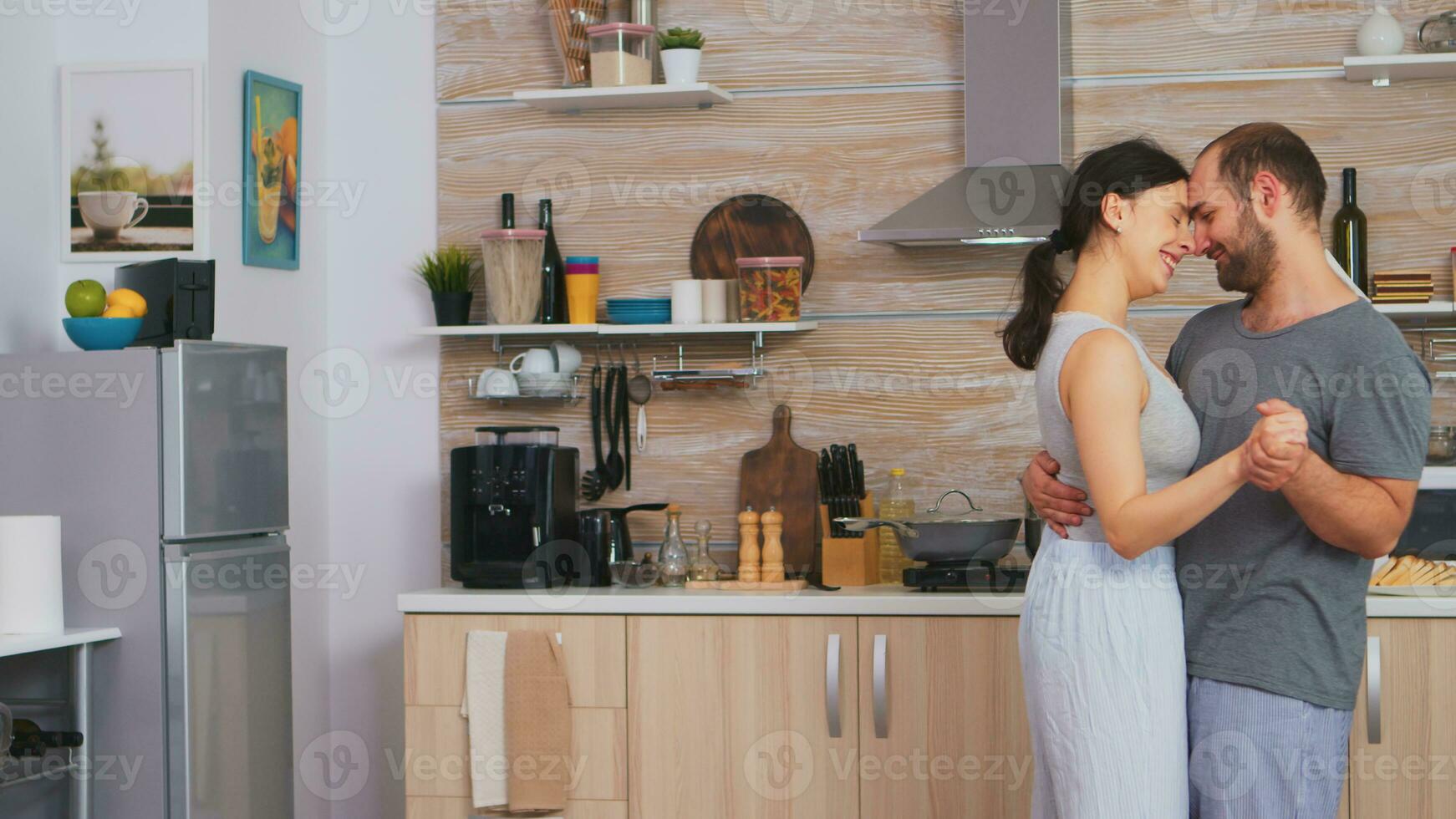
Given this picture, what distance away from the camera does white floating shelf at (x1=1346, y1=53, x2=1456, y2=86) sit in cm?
311

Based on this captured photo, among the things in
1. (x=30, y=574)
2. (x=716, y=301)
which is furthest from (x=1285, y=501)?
(x=30, y=574)

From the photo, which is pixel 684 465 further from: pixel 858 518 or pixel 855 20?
pixel 855 20

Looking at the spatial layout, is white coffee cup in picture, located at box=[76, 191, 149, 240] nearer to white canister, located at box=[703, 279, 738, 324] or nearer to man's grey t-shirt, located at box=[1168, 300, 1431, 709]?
white canister, located at box=[703, 279, 738, 324]

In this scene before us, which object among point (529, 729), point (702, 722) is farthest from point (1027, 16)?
point (529, 729)

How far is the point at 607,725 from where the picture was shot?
3.03 metres

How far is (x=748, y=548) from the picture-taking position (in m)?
3.29

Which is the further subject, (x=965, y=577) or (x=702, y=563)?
(x=702, y=563)

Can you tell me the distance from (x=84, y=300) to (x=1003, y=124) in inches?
81.1

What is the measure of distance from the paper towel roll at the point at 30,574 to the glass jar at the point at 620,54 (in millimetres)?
1647

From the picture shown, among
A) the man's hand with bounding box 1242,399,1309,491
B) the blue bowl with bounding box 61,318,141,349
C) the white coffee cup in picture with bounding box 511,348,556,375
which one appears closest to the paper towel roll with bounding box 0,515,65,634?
the blue bowl with bounding box 61,318,141,349

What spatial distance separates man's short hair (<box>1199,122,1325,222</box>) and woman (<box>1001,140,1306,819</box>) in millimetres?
65

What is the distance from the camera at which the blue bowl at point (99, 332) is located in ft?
9.12

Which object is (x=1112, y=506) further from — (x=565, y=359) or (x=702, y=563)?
(x=565, y=359)

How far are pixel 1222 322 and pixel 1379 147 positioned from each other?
1799mm
